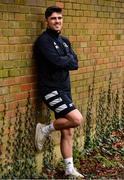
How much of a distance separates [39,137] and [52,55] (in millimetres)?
1094

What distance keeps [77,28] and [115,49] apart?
1448 millimetres

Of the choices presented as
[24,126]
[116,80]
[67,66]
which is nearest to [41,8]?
[67,66]

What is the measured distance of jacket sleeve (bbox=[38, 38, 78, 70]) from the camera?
591 cm

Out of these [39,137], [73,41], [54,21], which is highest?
[54,21]

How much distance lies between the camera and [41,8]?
6.34 m

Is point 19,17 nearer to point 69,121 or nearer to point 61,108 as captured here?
point 61,108

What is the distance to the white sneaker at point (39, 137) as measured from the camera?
629 cm

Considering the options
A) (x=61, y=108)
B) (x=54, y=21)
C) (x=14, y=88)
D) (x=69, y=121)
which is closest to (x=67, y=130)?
(x=69, y=121)

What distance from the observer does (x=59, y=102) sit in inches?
239

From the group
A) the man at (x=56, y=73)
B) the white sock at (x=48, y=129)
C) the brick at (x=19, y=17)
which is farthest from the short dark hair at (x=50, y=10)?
the white sock at (x=48, y=129)

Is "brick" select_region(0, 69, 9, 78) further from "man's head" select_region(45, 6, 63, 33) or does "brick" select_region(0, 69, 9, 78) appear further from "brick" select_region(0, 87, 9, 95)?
"man's head" select_region(45, 6, 63, 33)

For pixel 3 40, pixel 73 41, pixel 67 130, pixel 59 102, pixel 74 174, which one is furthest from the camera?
pixel 73 41

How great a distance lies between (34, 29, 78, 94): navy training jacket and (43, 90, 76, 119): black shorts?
0.06 m

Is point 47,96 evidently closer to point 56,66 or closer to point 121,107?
point 56,66
